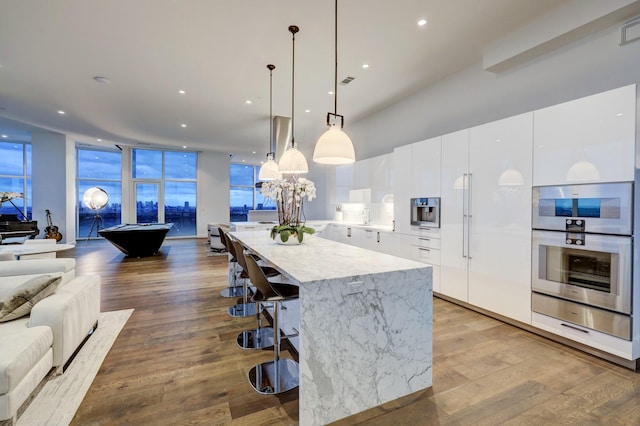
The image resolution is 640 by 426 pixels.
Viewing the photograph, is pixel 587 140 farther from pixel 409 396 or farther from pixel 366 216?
pixel 366 216

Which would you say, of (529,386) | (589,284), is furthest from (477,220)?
(529,386)

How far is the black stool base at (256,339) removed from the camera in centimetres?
274

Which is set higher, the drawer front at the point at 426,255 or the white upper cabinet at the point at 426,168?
the white upper cabinet at the point at 426,168

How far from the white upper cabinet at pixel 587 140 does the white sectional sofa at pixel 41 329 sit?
4293 mm

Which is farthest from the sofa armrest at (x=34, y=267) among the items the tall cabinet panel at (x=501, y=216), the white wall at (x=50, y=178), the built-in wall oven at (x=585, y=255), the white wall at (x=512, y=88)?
the white wall at (x=50, y=178)

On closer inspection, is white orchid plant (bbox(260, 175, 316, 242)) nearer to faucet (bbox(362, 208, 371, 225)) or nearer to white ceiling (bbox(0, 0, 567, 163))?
white ceiling (bbox(0, 0, 567, 163))

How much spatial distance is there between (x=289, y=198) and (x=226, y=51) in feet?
6.74

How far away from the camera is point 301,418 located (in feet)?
5.56

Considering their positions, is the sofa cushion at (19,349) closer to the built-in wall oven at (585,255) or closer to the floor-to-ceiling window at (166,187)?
the built-in wall oven at (585,255)

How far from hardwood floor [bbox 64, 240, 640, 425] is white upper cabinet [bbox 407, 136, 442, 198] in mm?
1688

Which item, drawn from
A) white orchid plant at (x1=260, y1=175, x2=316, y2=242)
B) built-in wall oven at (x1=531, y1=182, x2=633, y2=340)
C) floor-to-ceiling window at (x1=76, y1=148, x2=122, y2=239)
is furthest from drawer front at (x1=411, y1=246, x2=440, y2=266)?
floor-to-ceiling window at (x1=76, y1=148, x2=122, y2=239)

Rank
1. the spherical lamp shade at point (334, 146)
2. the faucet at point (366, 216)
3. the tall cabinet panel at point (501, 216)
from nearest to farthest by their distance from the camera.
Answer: the spherical lamp shade at point (334, 146) < the tall cabinet panel at point (501, 216) < the faucet at point (366, 216)

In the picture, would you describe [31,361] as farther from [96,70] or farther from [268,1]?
[96,70]

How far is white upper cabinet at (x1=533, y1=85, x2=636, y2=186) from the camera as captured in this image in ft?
7.59
